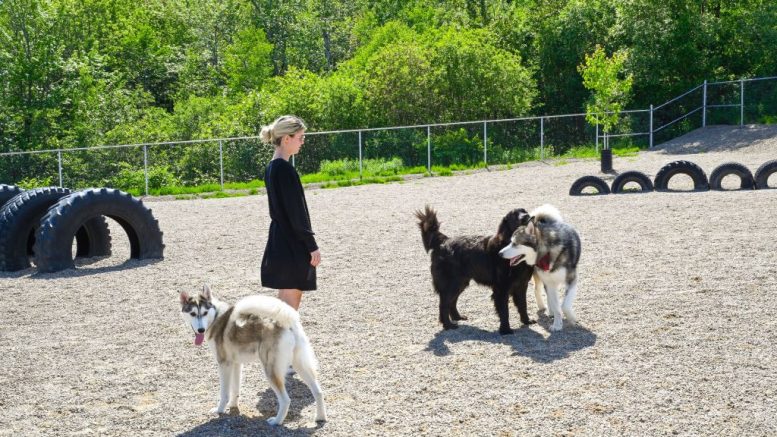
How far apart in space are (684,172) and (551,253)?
1127cm

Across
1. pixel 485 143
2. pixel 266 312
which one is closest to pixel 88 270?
pixel 266 312

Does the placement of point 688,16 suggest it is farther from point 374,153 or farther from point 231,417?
point 231,417

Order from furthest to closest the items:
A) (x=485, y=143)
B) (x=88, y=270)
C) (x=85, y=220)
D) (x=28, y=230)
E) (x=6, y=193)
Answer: (x=485, y=143)
(x=6, y=193)
(x=28, y=230)
(x=85, y=220)
(x=88, y=270)

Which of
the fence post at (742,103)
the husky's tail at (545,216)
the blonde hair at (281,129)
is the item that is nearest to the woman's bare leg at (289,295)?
the blonde hair at (281,129)

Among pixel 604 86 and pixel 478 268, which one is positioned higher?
pixel 604 86

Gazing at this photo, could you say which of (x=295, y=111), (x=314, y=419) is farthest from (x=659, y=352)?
(x=295, y=111)

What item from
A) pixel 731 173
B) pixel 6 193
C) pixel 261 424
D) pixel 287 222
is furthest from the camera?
pixel 731 173

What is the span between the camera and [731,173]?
17938 mm

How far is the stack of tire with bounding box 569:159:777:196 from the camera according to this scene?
17719 millimetres

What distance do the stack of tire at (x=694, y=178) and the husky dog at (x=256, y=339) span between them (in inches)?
528

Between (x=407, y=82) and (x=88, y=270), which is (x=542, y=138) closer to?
(x=407, y=82)

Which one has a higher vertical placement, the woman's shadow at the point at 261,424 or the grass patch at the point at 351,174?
the grass patch at the point at 351,174

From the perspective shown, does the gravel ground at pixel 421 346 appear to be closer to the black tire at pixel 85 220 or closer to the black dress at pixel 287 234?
the black tire at pixel 85 220

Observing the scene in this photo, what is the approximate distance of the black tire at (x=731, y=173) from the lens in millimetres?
17750
